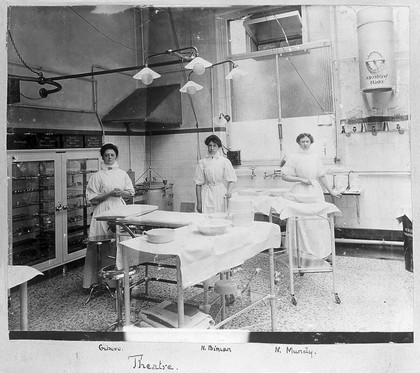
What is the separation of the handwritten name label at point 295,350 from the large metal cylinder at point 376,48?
4.42 ft

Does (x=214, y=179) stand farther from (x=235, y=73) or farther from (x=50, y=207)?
(x=50, y=207)

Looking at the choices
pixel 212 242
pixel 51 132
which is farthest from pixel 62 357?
pixel 51 132

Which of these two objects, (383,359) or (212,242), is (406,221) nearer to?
(383,359)

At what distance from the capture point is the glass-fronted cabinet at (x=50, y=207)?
2.84m

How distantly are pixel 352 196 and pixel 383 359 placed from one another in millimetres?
1286

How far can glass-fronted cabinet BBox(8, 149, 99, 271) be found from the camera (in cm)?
284

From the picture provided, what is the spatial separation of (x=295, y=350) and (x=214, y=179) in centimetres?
131

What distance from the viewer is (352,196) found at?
2.48m

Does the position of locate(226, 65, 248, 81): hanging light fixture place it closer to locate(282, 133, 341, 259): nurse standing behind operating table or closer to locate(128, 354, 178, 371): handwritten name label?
locate(282, 133, 341, 259): nurse standing behind operating table

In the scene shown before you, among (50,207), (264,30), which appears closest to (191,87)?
(264,30)

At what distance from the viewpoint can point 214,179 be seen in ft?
8.03

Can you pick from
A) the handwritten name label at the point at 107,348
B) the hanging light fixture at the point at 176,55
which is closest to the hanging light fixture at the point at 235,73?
the hanging light fixture at the point at 176,55

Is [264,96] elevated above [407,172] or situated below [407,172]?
above

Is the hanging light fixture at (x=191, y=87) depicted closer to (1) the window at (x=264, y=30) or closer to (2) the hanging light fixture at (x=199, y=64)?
(1) the window at (x=264, y=30)
